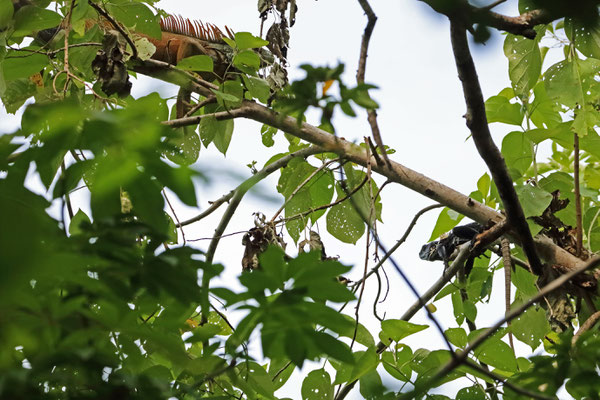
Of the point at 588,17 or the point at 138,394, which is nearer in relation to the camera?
the point at 588,17

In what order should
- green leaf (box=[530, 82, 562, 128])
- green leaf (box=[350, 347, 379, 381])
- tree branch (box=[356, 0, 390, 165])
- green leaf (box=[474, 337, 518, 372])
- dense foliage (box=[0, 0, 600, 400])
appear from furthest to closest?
1. green leaf (box=[530, 82, 562, 128])
2. green leaf (box=[474, 337, 518, 372])
3. green leaf (box=[350, 347, 379, 381])
4. tree branch (box=[356, 0, 390, 165])
5. dense foliage (box=[0, 0, 600, 400])

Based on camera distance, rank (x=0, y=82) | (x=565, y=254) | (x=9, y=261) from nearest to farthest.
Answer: (x=9, y=261) → (x=0, y=82) → (x=565, y=254)

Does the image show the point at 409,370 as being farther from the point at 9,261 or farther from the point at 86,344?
the point at 9,261

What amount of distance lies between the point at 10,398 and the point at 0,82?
117cm

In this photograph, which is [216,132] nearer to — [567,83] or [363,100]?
[567,83]

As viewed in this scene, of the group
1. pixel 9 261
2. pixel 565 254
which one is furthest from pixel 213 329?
pixel 565 254

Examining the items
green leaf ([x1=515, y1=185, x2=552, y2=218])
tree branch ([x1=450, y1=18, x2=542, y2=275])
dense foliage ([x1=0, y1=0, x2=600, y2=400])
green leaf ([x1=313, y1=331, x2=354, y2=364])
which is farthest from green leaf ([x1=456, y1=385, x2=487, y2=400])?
green leaf ([x1=313, y1=331, x2=354, y2=364])

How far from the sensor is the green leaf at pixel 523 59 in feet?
5.99

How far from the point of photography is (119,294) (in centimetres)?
62

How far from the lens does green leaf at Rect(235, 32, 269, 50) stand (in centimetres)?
167

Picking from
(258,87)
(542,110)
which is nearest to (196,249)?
(258,87)

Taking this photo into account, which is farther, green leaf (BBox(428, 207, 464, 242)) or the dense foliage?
green leaf (BBox(428, 207, 464, 242))

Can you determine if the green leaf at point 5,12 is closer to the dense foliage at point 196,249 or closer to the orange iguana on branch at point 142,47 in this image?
the dense foliage at point 196,249

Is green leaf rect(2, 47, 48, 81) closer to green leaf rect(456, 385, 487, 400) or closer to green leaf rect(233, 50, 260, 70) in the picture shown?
green leaf rect(233, 50, 260, 70)
